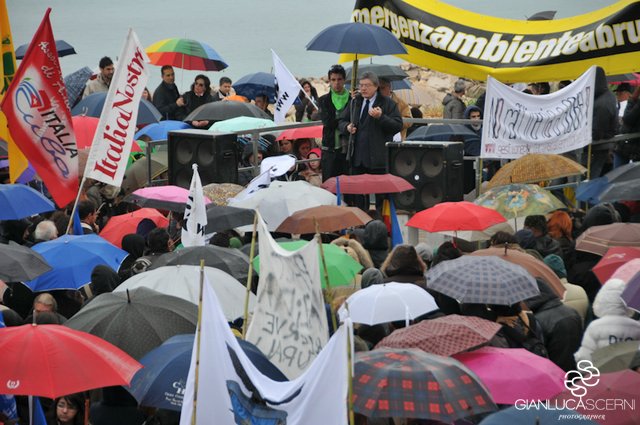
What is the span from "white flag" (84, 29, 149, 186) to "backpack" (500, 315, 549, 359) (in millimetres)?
4362

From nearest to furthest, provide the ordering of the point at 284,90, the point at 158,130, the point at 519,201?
1. the point at 519,201
2. the point at 158,130
3. the point at 284,90

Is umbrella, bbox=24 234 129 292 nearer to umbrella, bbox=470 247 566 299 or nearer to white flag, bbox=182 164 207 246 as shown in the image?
white flag, bbox=182 164 207 246

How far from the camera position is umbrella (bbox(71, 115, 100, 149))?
13.8 meters

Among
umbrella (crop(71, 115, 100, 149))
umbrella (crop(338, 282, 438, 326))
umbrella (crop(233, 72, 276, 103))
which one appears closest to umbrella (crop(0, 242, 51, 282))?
umbrella (crop(338, 282, 438, 326))

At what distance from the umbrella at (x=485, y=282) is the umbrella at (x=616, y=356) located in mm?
880

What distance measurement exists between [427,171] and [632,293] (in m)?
5.65

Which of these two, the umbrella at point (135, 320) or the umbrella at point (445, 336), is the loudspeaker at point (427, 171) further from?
the umbrella at point (445, 336)

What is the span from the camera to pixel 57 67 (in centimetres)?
1101

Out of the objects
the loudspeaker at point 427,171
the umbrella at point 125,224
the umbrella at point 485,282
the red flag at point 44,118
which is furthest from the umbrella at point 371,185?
the umbrella at point 485,282

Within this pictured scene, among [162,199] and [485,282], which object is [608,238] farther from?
[162,199]

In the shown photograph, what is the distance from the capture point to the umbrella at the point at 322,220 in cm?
1035

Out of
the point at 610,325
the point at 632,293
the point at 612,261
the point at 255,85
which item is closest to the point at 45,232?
the point at 612,261

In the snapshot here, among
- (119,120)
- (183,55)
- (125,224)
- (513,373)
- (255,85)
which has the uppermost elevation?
(183,55)

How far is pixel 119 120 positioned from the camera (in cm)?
1091
